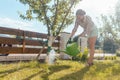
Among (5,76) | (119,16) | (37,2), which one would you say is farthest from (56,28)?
(119,16)

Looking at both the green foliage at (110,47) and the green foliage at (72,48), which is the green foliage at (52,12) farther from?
the green foliage at (110,47)

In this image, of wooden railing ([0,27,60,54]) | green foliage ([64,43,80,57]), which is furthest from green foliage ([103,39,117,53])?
green foliage ([64,43,80,57])

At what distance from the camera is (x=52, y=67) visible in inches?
298

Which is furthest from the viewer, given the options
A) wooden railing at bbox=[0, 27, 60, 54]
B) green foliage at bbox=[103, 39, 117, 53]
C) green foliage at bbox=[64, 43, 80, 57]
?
green foliage at bbox=[103, 39, 117, 53]

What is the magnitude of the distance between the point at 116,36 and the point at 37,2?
25619mm

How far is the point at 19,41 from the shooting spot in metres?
12.1

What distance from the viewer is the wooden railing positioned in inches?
441

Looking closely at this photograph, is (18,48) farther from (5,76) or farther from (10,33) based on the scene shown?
(5,76)

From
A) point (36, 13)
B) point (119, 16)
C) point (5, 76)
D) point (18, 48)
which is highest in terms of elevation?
point (119, 16)

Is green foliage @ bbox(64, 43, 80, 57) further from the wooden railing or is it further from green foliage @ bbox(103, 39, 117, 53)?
green foliage @ bbox(103, 39, 117, 53)

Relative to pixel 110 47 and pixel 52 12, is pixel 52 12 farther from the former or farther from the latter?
pixel 110 47

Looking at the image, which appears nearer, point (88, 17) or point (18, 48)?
point (88, 17)

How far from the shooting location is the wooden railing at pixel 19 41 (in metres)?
11.2

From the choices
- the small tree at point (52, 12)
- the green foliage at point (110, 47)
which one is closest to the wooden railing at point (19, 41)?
the small tree at point (52, 12)
